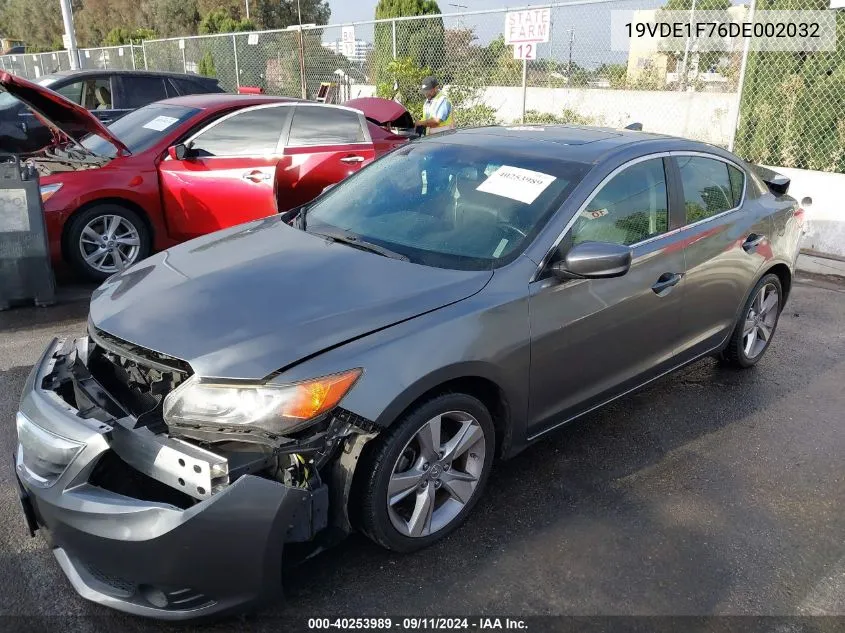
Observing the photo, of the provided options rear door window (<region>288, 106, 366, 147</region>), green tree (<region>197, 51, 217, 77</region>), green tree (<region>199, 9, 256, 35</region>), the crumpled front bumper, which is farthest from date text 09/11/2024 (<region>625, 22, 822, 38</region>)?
green tree (<region>199, 9, 256, 35</region>)

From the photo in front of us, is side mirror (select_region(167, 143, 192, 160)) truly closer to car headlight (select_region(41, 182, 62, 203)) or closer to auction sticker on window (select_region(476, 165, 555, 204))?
car headlight (select_region(41, 182, 62, 203))

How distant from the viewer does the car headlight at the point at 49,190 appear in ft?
18.6

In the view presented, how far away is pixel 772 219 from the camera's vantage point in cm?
443

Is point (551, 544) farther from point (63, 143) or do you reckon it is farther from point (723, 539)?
point (63, 143)

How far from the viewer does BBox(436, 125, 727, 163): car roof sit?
353cm

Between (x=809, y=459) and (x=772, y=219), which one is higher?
(x=772, y=219)

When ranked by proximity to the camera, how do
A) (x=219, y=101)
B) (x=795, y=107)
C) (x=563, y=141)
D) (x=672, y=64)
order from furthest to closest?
(x=672, y=64) < (x=795, y=107) < (x=219, y=101) < (x=563, y=141)

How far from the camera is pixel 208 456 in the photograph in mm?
2264

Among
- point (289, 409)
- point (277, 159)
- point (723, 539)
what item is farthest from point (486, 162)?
point (277, 159)

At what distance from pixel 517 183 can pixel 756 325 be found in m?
2.36

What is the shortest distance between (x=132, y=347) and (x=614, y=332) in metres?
2.13

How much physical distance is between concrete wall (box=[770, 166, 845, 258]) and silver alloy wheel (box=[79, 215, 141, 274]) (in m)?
6.99

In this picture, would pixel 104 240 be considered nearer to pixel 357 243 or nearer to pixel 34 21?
pixel 357 243

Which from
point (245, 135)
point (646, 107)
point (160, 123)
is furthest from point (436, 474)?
point (646, 107)
